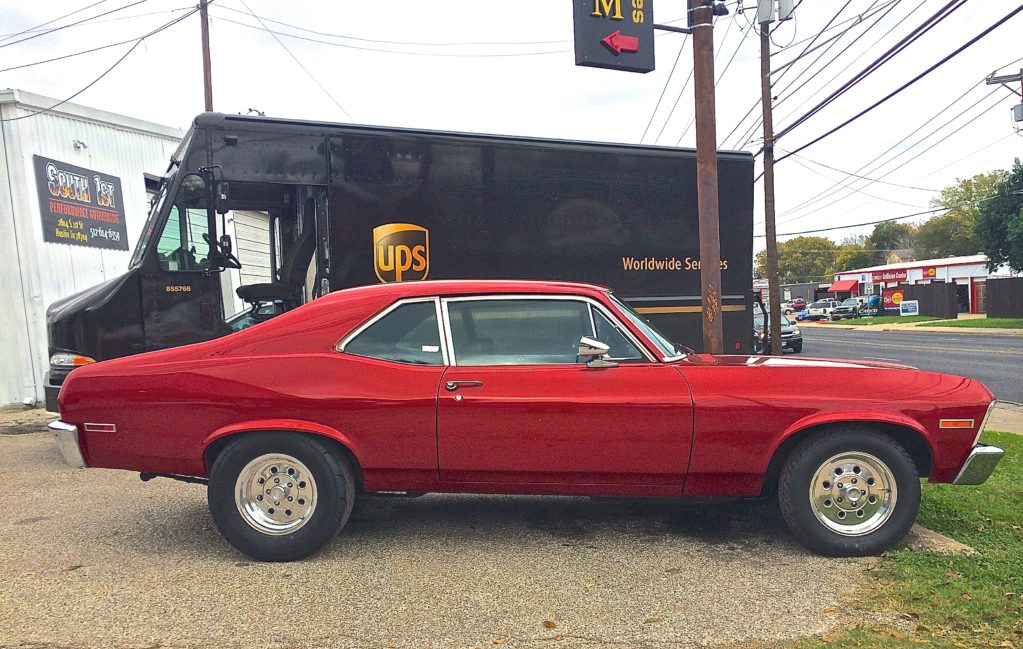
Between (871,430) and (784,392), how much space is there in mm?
552

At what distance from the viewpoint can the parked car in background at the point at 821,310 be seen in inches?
Answer: 2186

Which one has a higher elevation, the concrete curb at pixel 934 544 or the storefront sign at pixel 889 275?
the storefront sign at pixel 889 275

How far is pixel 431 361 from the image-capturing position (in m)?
4.26

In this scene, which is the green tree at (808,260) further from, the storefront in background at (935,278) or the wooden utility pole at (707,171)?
the wooden utility pole at (707,171)

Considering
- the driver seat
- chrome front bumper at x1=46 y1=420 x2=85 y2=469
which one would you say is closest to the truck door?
the driver seat

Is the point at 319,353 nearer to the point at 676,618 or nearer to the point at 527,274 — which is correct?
the point at 676,618

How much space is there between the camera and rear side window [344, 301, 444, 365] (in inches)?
168

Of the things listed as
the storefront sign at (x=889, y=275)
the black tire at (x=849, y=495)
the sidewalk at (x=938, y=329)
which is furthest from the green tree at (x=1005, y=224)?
the black tire at (x=849, y=495)

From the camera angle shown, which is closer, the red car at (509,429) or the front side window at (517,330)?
the red car at (509,429)

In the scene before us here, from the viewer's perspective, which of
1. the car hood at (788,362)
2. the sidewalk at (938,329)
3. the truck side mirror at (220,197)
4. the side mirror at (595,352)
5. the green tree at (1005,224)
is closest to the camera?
the side mirror at (595,352)

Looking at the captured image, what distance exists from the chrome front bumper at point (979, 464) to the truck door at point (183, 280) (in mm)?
5935

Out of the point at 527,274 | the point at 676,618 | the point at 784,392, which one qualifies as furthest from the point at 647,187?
the point at 676,618

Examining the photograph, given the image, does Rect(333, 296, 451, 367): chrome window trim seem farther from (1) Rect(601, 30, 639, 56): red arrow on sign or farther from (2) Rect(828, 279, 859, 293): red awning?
(2) Rect(828, 279, 859, 293): red awning

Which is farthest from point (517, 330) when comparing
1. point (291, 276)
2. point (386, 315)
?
point (291, 276)
